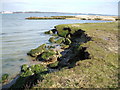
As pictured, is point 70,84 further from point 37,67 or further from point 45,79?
point 37,67

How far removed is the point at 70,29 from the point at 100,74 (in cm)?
3393

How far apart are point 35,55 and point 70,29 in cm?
2212

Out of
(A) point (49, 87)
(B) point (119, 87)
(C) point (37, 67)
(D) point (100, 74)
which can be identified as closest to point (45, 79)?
(A) point (49, 87)

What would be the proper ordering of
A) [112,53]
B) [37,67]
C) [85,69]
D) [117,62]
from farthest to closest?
[37,67], [112,53], [117,62], [85,69]

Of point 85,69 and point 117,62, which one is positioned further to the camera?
point 117,62

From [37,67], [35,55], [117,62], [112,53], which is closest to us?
[117,62]

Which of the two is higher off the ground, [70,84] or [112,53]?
[112,53]

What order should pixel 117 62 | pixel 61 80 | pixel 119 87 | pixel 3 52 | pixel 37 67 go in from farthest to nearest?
pixel 3 52
pixel 37 67
pixel 117 62
pixel 61 80
pixel 119 87

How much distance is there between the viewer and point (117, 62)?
15695 millimetres

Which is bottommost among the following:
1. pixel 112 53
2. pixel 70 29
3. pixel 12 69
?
pixel 12 69

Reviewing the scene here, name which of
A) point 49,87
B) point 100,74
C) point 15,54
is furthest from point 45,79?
point 15,54

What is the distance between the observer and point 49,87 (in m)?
10.9

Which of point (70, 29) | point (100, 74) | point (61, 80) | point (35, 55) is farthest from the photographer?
point (70, 29)

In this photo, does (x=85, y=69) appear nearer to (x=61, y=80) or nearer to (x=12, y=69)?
(x=61, y=80)
